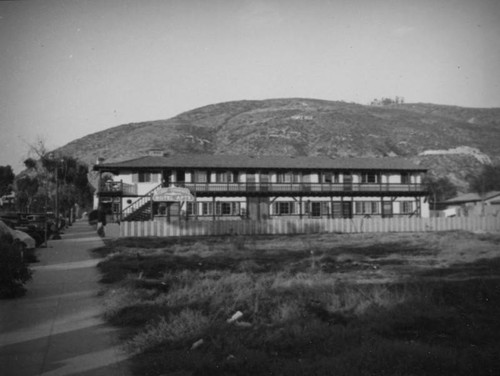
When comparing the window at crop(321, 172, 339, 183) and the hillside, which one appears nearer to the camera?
the window at crop(321, 172, 339, 183)

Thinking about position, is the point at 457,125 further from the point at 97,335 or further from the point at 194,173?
the point at 97,335

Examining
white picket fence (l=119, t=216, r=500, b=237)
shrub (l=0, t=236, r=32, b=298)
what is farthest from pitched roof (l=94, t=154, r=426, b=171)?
shrub (l=0, t=236, r=32, b=298)

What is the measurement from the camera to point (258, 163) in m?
46.5

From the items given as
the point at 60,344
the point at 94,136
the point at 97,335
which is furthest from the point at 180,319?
the point at 94,136

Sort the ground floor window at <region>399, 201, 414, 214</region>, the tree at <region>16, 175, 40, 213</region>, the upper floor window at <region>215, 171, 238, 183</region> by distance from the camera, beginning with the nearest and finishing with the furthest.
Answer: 1. the upper floor window at <region>215, 171, 238, 183</region>
2. the ground floor window at <region>399, 201, 414, 214</region>
3. the tree at <region>16, 175, 40, 213</region>

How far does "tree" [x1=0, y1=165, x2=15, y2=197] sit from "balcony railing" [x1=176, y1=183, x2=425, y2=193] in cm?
5304

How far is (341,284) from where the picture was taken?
12.9m

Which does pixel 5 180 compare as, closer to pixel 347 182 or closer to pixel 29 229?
pixel 29 229

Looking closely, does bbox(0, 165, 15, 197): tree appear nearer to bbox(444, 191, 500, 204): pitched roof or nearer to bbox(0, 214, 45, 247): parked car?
bbox(0, 214, 45, 247): parked car

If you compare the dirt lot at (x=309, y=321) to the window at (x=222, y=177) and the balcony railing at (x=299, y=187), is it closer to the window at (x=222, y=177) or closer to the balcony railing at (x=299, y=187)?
the balcony railing at (x=299, y=187)

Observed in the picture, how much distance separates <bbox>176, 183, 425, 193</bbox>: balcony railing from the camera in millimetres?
43906

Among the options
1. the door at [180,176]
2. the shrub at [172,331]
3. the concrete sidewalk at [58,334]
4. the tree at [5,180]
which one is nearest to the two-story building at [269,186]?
the door at [180,176]

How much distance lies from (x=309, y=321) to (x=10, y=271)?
7491 millimetres

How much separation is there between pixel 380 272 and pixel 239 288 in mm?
6593
